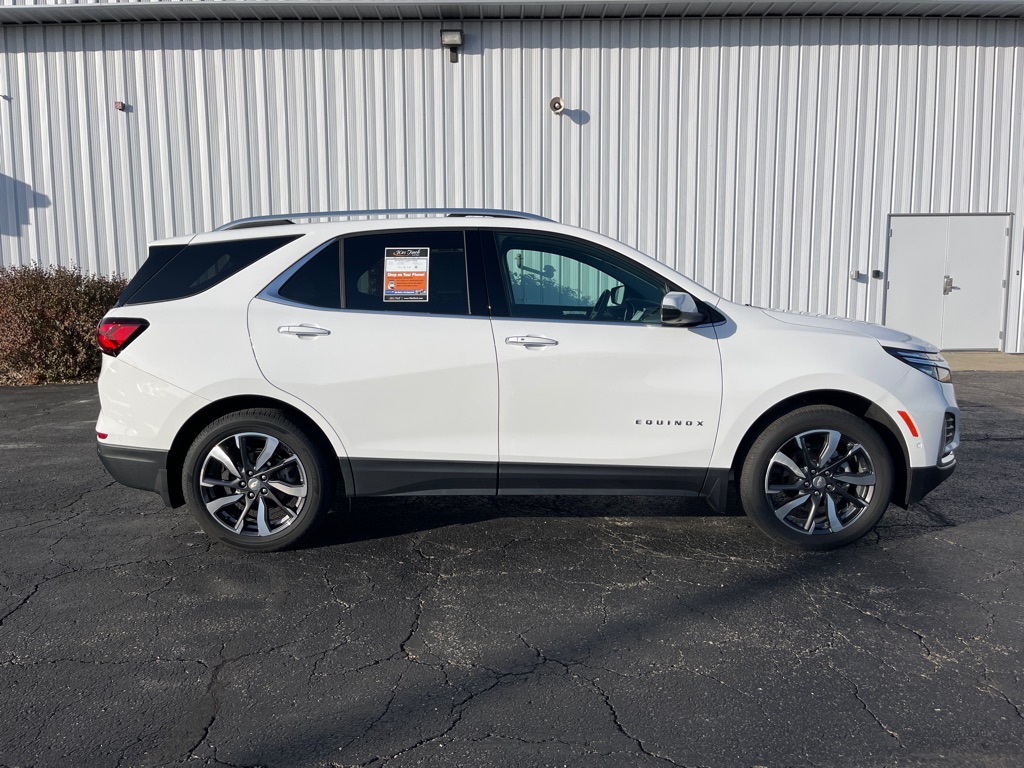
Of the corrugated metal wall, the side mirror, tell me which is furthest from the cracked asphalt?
the corrugated metal wall

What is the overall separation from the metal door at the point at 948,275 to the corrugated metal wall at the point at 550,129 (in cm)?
32

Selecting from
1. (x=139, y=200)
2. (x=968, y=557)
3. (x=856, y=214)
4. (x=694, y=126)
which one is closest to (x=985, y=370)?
(x=856, y=214)

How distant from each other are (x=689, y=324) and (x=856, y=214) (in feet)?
30.4

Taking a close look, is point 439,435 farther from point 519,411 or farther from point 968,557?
point 968,557

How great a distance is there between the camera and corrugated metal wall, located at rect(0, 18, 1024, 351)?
11547mm

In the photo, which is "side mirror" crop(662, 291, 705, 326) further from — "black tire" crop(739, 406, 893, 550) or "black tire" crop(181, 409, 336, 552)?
"black tire" crop(181, 409, 336, 552)

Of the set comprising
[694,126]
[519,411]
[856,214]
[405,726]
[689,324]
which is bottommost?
[405,726]

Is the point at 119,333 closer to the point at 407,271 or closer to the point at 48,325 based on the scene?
the point at 407,271

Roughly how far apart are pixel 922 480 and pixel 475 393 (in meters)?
2.42

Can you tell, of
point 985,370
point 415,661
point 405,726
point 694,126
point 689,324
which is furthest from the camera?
point 694,126

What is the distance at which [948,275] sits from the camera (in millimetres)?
12203

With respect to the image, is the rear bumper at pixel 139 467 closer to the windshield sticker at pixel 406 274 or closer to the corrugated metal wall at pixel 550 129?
the windshield sticker at pixel 406 274

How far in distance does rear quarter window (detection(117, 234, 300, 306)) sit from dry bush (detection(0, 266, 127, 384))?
6.72 metres

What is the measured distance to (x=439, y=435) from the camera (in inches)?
163
